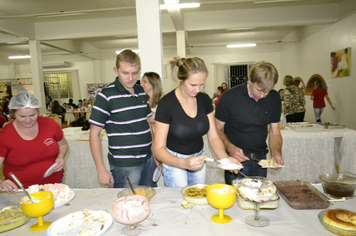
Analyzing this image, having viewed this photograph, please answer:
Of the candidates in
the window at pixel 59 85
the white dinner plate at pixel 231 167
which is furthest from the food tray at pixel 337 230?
the window at pixel 59 85

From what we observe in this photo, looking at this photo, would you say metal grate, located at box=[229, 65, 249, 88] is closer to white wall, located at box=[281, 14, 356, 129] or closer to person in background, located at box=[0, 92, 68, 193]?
white wall, located at box=[281, 14, 356, 129]

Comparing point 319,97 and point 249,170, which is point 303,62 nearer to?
point 319,97

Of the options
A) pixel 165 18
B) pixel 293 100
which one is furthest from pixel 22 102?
pixel 165 18

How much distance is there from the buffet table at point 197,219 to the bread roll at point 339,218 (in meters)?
0.05

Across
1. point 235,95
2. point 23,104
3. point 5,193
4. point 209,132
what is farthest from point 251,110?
point 5,193

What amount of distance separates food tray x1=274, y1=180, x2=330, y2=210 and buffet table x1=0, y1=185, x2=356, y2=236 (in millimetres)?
26

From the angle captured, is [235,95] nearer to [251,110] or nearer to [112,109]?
[251,110]

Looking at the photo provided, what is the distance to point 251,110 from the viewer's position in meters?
1.82

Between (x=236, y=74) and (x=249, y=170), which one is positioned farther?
(x=236, y=74)

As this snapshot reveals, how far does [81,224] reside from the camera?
1083mm

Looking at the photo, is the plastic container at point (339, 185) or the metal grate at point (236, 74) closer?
the plastic container at point (339, 185)

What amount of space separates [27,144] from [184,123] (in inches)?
42.4

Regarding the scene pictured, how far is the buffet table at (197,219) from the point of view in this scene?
101cm

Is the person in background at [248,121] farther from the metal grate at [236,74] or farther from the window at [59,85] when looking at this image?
the window at [59,85]
